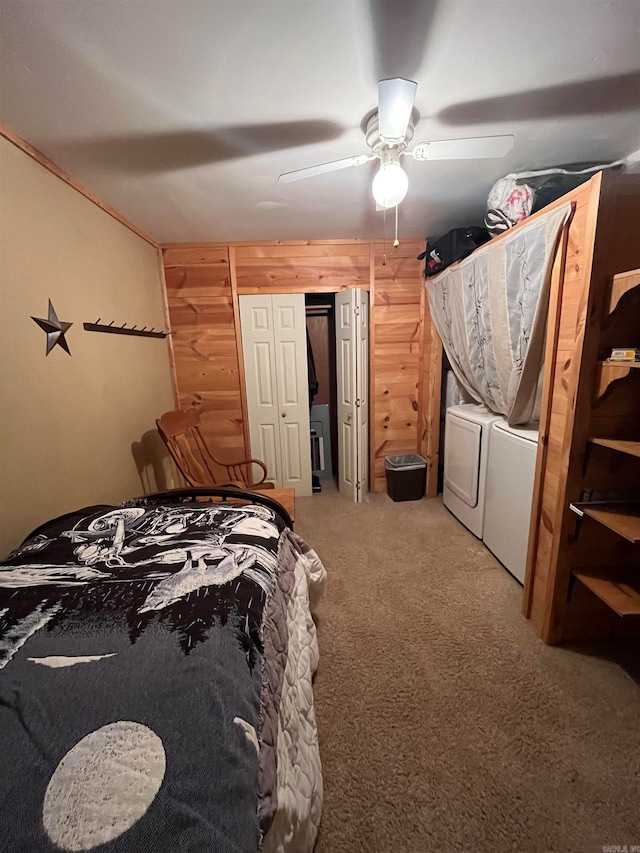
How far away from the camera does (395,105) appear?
3.62ft

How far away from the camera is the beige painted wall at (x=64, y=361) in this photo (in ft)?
4.66

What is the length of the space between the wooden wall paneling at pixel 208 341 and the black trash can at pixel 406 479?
1.46 meters

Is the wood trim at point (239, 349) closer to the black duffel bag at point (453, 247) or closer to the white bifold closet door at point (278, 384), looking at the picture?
the white bifold closet door at point (278, 384)

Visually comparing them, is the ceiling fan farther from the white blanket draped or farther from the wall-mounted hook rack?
the wall-mounted hook rack

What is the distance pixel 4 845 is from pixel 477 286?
106 inches

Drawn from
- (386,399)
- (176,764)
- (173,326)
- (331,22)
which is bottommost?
(176,764)

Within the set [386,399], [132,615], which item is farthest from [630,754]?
[386,399]

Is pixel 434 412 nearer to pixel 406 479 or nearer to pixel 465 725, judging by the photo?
pixel 406 479

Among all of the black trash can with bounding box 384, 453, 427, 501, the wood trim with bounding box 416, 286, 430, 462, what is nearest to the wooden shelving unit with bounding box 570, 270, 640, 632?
the black trash can with bounding box 384, 453, 427, 501

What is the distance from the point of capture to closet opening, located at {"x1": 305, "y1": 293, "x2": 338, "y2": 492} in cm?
362

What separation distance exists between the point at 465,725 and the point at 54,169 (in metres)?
3.07

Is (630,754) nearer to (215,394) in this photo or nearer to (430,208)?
(430,208)

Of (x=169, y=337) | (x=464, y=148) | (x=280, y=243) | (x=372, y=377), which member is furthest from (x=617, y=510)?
(x=169, y=337)

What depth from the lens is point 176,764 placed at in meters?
0.60
